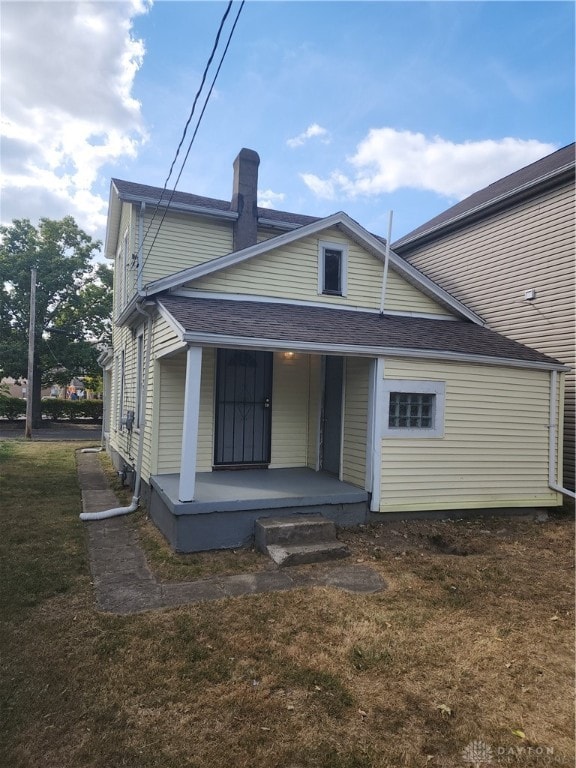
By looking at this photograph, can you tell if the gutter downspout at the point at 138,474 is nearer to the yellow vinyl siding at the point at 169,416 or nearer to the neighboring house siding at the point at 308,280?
the yellow vinyl siding at the point at 169,416

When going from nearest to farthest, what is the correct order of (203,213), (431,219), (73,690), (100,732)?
(100,732) → (73,690) → (203,213) → (431,219)

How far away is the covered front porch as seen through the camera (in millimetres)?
5195

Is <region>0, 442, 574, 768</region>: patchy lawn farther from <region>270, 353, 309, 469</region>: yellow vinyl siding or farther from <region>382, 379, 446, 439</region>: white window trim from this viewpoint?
<region>270, 353, 309, 469</region>: yellow vinyl siding

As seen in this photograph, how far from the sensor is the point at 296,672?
2.96 m

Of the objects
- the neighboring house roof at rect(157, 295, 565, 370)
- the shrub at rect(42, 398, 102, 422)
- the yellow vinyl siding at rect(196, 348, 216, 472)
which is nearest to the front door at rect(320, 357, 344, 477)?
the neighboring house roof at rect(157, 295, 565, 370)

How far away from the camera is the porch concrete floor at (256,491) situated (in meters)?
5.33

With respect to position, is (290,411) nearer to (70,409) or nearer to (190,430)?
(190,430)

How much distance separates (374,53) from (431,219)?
8.44 m

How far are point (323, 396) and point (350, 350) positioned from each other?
192cm

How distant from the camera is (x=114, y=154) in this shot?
6.39 m

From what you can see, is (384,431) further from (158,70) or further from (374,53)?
(158,70)

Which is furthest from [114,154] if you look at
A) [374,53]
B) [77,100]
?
[374,53]

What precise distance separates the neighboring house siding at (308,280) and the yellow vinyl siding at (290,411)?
1141 mm

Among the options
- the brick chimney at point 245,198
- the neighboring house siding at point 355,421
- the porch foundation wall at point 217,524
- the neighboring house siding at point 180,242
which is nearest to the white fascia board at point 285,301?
the neighboring house siding at point 355,421
